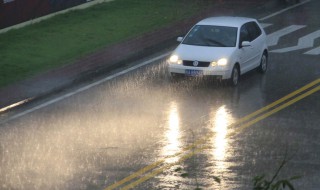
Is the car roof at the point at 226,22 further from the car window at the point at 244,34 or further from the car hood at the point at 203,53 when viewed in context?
the car hood at the point at 203,53

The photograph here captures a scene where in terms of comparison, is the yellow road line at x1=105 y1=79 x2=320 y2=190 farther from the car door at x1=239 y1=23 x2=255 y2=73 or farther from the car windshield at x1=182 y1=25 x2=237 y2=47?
the car windshield at x1=182 y1=25 x2=237 y2=47

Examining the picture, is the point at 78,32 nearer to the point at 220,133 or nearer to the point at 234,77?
the point at 234,77

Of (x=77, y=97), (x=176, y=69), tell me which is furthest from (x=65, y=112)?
(x=176, y=69)

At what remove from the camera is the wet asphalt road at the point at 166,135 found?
50.5 feet

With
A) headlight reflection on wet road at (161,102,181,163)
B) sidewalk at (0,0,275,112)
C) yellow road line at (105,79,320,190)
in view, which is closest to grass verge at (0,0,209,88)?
sidewalk at (0,0,275,112)

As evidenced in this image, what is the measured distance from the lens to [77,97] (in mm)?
21734

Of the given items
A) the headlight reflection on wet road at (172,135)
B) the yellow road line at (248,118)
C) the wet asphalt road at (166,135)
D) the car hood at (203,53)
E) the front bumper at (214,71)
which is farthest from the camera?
the car hood at (203,53)

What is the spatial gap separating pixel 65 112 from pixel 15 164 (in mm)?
4159

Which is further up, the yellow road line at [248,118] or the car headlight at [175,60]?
the car headlight at [175,60]

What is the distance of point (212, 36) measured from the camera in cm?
2336

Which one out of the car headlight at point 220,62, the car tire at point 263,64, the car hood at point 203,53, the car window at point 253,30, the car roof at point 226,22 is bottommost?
the car tire at point 263,64

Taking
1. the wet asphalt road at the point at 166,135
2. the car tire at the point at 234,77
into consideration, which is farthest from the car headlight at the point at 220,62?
the wet asphalt road at the point at 166,135

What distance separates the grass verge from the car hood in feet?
13.1

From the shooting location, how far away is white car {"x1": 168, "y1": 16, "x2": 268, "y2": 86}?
2239cm
